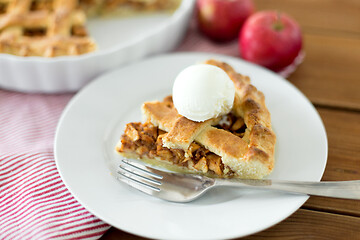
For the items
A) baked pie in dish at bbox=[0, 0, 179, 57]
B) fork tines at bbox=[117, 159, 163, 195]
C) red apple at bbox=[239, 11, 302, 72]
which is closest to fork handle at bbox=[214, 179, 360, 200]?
fork tines at bbox=[117, 159, 163, 195]

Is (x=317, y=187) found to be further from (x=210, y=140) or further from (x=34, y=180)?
(x=34, y=180)

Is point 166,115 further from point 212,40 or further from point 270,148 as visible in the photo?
point 212,40

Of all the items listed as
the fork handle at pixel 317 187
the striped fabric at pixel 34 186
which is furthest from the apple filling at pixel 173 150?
the striped fabric at pixel 34 186

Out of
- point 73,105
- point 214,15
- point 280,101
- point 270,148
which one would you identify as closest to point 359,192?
point 270,148

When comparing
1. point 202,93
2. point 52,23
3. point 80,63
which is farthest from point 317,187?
point 52,23

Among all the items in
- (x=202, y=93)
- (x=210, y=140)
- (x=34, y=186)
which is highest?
(x=202, y=93)

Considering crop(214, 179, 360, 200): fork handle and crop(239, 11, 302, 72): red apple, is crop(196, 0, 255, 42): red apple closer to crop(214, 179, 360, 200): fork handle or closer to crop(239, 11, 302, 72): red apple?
crop(239, 11, 302, 72): red apple
